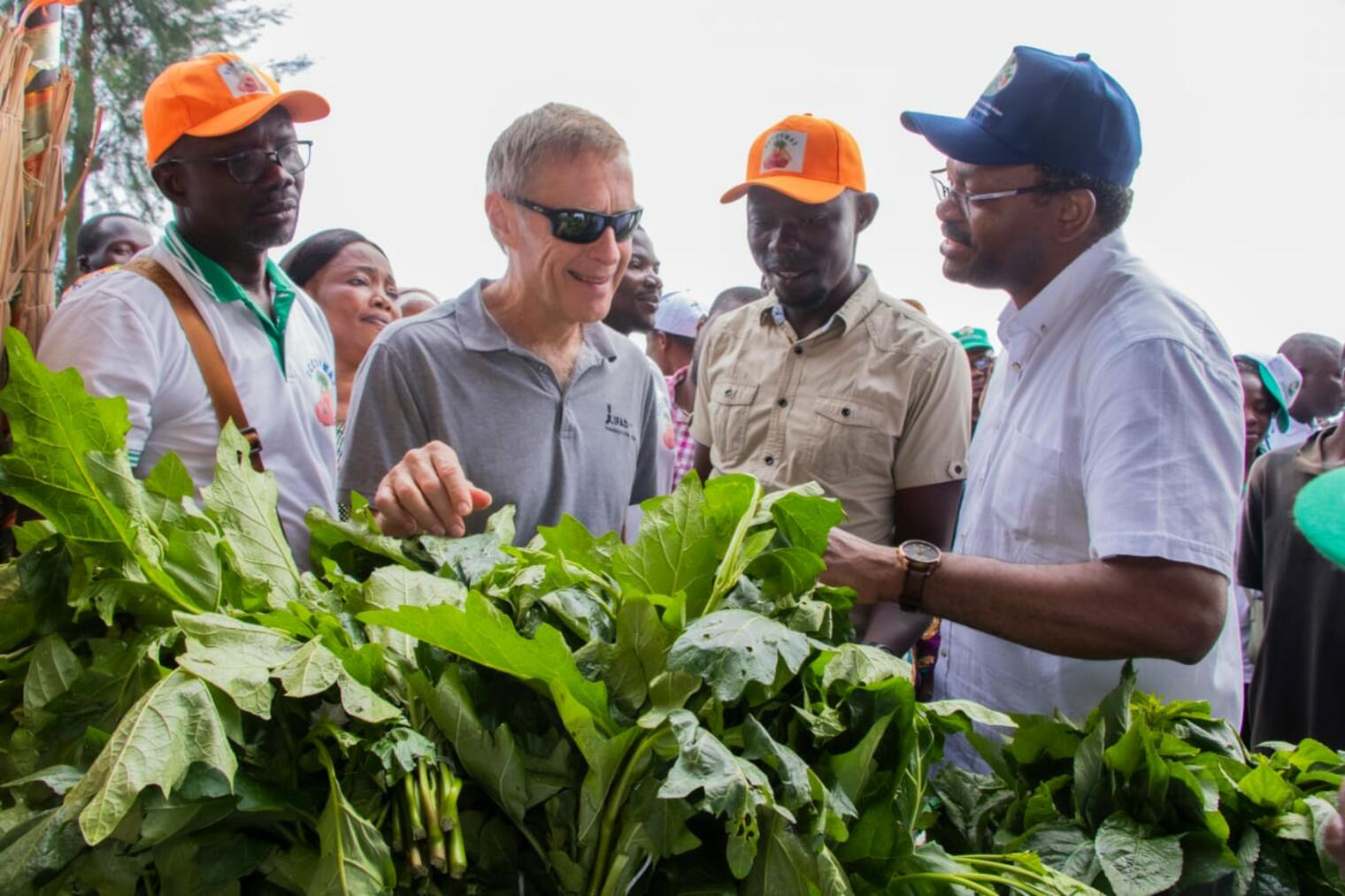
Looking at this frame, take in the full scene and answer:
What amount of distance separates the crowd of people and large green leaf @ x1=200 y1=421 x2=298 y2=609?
24 centimetres

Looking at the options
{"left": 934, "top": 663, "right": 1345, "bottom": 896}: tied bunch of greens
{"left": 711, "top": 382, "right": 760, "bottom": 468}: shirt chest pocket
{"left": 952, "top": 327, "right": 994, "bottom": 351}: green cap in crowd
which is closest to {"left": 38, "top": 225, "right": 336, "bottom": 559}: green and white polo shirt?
{"left": 711, "top": 382, "right": 760, "bottom": 468}: shirt chest pocket

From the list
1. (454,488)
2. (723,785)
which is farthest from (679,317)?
(723,785)

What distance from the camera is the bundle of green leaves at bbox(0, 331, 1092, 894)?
899 mm

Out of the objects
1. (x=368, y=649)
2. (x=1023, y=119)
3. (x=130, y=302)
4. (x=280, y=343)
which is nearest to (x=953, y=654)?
(x=1023, y=119)

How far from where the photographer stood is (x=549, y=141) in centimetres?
202

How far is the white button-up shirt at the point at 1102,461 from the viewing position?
5.17 feet

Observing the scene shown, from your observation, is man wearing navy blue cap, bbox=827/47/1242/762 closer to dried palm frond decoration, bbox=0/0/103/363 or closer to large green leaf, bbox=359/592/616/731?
large green leaf, bbox=359/592/616/731

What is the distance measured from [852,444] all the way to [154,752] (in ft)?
5.97

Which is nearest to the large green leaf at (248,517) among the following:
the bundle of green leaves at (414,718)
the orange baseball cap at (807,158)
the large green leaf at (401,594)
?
the bundle of green leaves at (414,718)

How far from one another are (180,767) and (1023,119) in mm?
1736

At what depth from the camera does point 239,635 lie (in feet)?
3.24

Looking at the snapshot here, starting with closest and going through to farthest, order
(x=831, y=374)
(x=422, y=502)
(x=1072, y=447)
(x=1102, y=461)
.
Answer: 1. (x=422, y=502)
2. (x=1102, y=461)
3. (x=1072, y=447)
4. (x=831, y=374)

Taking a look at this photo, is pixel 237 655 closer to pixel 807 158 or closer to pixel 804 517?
pixel 804 517

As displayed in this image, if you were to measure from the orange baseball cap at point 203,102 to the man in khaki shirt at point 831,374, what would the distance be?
120 cm
